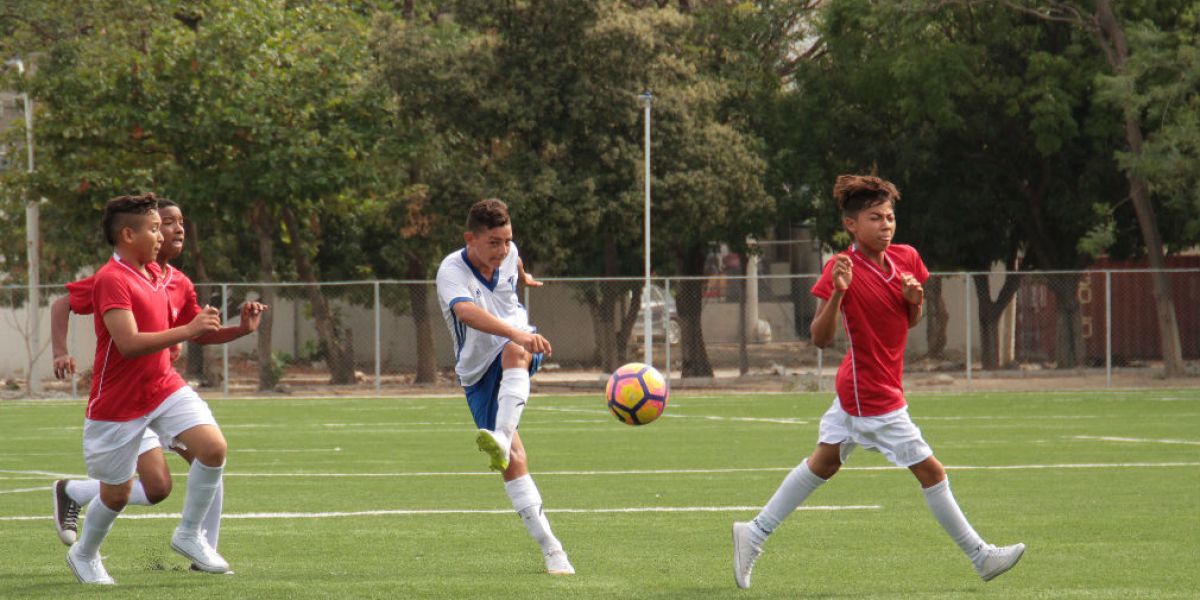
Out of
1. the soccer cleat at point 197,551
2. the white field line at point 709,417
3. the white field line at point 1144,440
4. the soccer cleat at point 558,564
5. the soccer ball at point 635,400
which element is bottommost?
the white field line at point 709,417

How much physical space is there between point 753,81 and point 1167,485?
2652 cm

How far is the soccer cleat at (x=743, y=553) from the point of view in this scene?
24.4 feet

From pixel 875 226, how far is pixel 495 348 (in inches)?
83.6

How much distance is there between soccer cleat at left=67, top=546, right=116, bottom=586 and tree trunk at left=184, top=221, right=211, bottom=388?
23.4 m

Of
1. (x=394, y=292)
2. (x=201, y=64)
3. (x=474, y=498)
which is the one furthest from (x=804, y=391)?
(x=474, y=498)

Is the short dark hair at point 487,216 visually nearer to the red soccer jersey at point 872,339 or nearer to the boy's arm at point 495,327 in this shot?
the boy's arm at point 495,327

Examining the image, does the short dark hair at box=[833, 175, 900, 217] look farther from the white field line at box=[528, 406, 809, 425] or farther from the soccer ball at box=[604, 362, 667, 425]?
the white field line at box=[528, 406, 809, 425]

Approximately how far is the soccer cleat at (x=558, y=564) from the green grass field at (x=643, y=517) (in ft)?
0.22

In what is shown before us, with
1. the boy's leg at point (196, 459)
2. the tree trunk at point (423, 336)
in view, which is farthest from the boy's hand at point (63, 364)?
the tree trunk at point (423, 336)

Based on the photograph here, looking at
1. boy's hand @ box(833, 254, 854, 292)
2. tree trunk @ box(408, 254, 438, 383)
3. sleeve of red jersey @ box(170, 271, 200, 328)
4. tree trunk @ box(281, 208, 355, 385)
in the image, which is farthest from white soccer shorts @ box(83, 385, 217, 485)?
tree trunk @ box(408, 254, 438, 383)

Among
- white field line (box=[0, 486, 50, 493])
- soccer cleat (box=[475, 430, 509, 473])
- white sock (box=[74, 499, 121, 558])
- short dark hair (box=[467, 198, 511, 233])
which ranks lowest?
white field line (box=[0, 486, 50, 493])

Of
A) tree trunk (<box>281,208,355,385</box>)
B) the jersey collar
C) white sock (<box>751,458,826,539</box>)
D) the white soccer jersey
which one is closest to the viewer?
white sock (<box>751,458,826,539</box>)

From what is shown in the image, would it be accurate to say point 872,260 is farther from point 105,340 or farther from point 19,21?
point 19,21

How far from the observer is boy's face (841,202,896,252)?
291 inches
